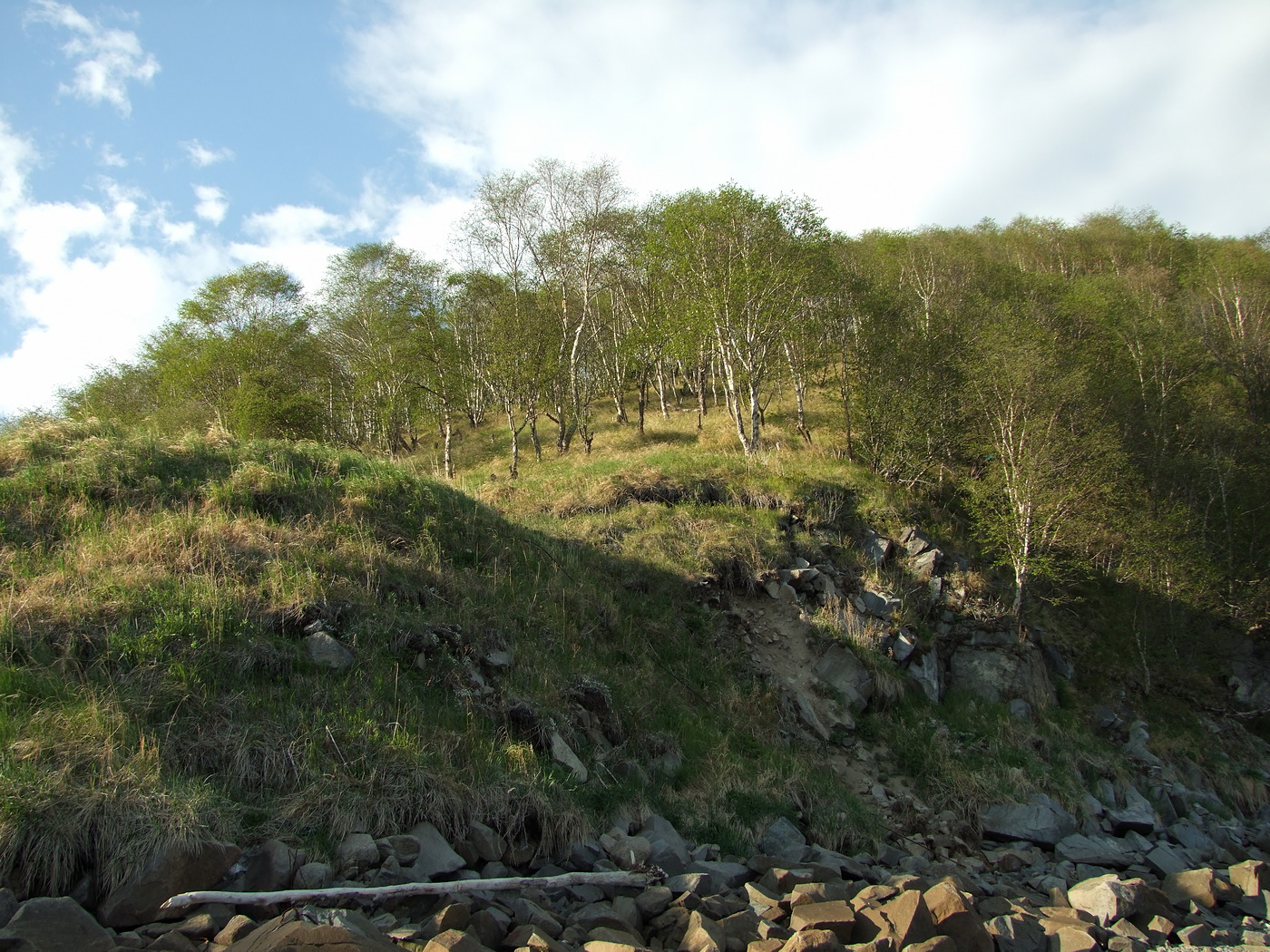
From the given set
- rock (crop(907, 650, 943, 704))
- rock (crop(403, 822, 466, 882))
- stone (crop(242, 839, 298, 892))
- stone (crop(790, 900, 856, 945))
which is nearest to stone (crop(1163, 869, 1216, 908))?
rock (crop(907, 650, 943, 704))

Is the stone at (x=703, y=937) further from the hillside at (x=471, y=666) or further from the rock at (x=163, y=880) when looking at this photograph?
the rock at (x=163, y=880)

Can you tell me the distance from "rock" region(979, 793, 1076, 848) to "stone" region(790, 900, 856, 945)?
640 centimetres

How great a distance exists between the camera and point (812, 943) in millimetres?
4543

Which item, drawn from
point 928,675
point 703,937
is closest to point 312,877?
point 703,937

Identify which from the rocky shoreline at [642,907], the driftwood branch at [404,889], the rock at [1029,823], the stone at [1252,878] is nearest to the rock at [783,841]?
the rocky shoreline at [642,907]

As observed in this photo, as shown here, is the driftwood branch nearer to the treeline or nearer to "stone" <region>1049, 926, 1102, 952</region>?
"stone" <region>1049, 926, 1102, 952</region>

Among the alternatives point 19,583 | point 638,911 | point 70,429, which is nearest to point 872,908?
point 638,911

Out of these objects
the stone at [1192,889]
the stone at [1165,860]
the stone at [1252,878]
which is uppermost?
the stone at [1192,889]

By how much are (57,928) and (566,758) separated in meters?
4.11

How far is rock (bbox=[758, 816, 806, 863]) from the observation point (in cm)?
712

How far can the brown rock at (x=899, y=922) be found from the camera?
4887 millimetres

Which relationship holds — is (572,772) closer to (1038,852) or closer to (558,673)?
(558,673)

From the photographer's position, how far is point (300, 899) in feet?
13.9

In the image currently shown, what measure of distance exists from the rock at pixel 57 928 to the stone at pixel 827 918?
4.19 meters
